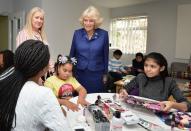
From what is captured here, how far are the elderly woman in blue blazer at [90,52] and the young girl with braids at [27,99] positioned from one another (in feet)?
5.24

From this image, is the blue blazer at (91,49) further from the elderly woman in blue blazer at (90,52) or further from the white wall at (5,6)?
the white wall at (5,6)

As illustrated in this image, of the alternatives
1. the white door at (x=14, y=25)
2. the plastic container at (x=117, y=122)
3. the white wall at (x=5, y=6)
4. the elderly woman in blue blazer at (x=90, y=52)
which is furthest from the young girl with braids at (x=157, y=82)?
the white wall at (x=5, y=6)

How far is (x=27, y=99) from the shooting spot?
104 cm

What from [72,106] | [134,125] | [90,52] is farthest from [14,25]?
[134,125]

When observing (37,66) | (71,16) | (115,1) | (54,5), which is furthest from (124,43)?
(37,66)

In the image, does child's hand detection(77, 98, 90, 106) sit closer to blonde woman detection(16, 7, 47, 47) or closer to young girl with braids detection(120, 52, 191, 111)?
young girl with braids detection(120, 52, 191, 111)

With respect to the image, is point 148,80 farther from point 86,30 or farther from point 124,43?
point 124,43

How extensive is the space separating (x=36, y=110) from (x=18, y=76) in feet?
0.55

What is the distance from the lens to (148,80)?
2.13 metres

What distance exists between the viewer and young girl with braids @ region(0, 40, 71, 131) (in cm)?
104

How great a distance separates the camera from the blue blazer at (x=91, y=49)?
269 cm

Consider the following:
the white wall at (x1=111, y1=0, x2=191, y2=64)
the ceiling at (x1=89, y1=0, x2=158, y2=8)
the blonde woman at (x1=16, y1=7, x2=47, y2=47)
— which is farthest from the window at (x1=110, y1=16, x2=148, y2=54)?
the blonde woman at (x1=16, y1=7, x2=47, y2=47)

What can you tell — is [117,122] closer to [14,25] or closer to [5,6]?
[14,25]

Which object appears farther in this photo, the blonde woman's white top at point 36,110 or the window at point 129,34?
the window at point 129,34
